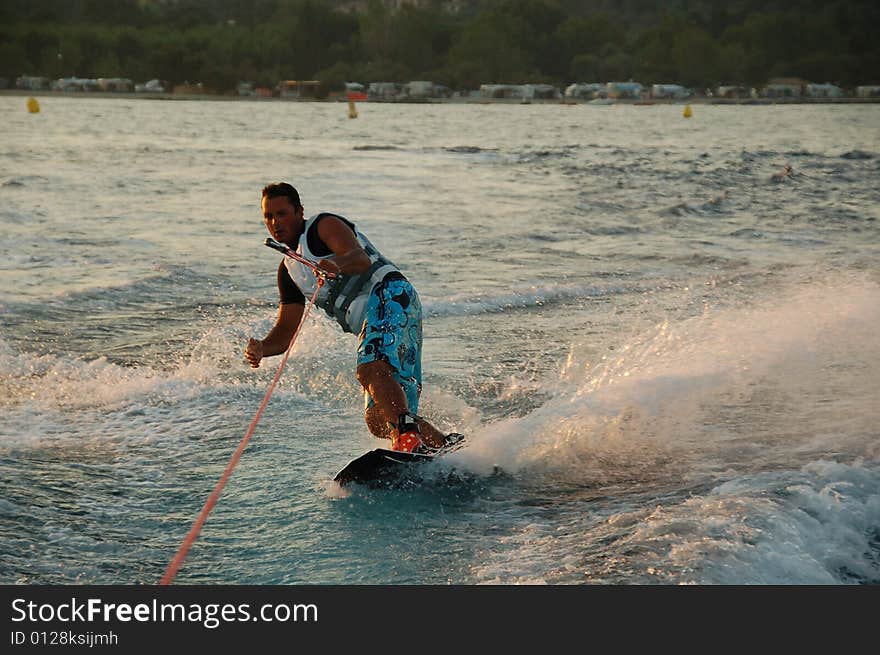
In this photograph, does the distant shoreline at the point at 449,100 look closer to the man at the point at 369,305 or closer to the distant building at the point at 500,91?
the distant building at the point at 500,91

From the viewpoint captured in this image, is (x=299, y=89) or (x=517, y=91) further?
(x=299, y=89)

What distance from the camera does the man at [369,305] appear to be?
200 inches

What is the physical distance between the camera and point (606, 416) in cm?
600

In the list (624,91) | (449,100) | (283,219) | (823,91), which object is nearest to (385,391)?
(283,219)

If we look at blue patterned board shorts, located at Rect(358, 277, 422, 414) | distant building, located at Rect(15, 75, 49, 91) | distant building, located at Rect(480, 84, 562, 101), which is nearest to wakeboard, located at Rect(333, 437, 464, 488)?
blue patterned board shorts, located at Rect(358, 277, 422, 414)

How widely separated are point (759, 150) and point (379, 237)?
2160cm

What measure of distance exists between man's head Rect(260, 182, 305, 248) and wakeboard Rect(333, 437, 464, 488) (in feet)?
3.53

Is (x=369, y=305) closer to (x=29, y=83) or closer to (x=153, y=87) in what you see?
(x=29, y=83)

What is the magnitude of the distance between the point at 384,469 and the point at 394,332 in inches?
24.6

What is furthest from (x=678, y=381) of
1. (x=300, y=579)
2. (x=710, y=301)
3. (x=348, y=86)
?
(x=348, y=86)

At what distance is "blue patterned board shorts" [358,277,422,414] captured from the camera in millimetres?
5129

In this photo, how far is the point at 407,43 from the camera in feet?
447

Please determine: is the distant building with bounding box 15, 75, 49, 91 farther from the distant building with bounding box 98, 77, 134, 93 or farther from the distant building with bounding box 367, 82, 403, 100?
the distant building with bounding box 367, 82, 403, 100

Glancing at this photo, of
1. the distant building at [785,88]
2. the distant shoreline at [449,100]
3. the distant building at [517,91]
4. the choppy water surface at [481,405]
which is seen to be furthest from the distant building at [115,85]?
the choppy water surface at [481,405]
